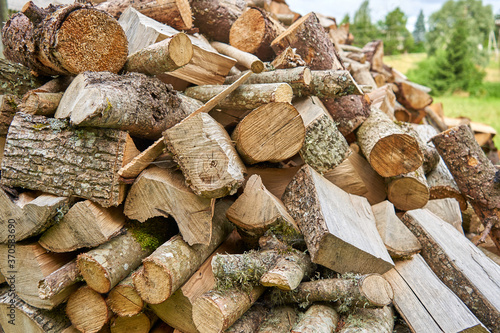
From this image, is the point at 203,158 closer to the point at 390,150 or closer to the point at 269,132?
the point at 269,132

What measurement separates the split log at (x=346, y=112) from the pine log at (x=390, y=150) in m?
0.19

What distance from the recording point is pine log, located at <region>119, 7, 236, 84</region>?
271 cm

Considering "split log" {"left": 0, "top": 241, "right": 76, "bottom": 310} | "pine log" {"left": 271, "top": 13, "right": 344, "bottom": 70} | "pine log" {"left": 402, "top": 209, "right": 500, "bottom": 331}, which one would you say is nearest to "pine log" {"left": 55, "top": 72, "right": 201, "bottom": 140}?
"split log" {"left": 0, "top": 241, "right": 76, "bottom": 310}

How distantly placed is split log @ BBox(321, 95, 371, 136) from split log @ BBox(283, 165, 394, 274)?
2.46 ft

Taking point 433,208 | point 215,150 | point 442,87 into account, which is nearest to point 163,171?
point 215,150

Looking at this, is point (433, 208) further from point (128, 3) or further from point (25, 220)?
point (128, 3)

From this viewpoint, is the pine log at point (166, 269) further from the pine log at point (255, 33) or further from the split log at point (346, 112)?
the pine log at point (255, 33)

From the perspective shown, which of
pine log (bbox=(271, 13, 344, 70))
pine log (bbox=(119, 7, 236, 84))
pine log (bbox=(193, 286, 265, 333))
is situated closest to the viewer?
pine log (bbox=(193, 286, 265, 333))

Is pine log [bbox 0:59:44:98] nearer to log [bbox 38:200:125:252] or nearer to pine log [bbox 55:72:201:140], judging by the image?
pine log [bbox 55:72:201:140]

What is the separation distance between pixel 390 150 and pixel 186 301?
1.80 metres

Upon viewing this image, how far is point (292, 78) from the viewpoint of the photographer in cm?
258

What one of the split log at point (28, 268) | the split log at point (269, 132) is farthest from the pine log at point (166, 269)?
the split log at point (269, 132)

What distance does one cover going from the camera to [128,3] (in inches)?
134

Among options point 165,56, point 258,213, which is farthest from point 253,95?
point 258,213
